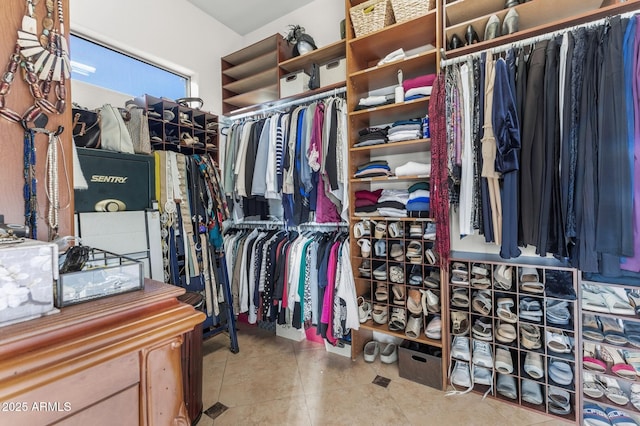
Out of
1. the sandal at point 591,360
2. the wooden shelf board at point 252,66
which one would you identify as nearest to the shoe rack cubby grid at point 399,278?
the sandal at point 591,360

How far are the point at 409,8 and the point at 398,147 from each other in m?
0.89

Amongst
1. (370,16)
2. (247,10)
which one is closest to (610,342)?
(370,16)

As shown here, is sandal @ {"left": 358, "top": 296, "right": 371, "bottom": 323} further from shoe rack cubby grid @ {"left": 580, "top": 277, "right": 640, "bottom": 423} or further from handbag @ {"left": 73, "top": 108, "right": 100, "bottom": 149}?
handbag @ {"left": 73, "top": 108, "right": 100, "bottom": 149}

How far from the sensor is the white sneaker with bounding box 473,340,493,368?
67.8 inches

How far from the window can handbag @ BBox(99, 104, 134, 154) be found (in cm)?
50

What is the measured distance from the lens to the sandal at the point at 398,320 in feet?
6.57

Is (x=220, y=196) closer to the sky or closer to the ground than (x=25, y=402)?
closer to the sky

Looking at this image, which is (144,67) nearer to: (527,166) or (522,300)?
(527,166)

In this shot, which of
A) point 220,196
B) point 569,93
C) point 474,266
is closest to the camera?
point 569,93

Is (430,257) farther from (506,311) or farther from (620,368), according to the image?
(620,368)

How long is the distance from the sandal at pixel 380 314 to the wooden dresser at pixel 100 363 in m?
1.70

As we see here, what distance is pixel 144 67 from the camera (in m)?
2.46

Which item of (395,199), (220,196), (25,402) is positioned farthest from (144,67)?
(25,402)

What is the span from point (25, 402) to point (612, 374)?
2.25 m
